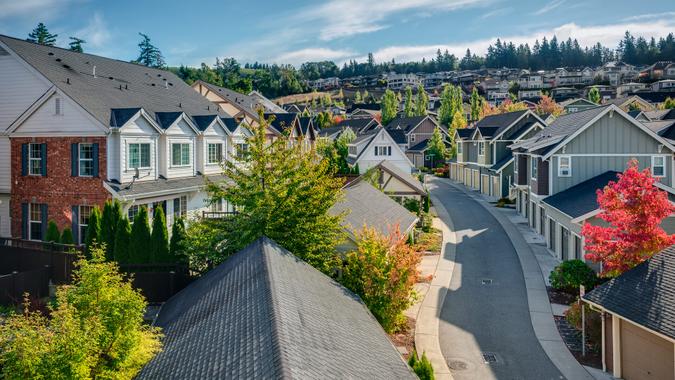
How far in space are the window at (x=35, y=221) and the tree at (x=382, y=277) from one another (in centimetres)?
1770

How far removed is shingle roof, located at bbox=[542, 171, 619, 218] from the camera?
28.5m

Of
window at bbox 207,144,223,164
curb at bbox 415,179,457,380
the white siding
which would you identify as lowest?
curb at bbox 415,179,457,380

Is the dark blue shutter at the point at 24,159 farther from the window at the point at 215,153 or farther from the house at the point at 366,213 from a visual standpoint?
the house at the point at 366,213

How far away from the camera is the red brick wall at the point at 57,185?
25.7 meters

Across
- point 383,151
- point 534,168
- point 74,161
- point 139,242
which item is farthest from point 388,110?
point 139,242

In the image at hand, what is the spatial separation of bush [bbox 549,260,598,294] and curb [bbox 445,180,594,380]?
901mm

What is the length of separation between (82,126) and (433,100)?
17231 cm

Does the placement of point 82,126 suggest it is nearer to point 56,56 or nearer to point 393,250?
point 56,56

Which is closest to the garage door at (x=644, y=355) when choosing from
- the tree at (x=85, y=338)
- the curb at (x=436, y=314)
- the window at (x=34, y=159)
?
the curb at (x=436, y=314)

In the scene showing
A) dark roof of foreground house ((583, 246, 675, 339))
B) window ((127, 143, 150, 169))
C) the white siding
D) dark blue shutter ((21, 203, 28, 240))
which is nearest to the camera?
dark roof of foreground house ((583, 246, 675, 339))

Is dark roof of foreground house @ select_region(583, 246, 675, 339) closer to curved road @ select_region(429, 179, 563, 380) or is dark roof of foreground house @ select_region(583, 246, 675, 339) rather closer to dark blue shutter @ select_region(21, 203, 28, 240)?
curved road @ select_region(429, 179, 563, 380)

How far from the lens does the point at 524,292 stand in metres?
25.8

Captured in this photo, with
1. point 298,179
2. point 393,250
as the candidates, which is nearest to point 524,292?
point 393,250

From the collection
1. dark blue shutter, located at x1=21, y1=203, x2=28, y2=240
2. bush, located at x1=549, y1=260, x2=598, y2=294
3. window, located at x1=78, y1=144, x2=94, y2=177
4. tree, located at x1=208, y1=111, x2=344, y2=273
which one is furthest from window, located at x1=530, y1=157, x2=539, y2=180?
dark blue shutter, located at x1=21, y1=203, x2=28, y2=240
